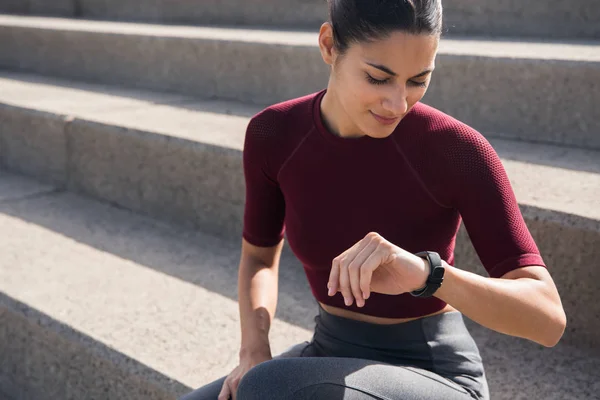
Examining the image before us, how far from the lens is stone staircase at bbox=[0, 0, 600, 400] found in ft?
6.91

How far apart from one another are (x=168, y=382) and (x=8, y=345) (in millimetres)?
791

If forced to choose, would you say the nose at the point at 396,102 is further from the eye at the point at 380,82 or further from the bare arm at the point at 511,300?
the bare arm at the point at 511,300

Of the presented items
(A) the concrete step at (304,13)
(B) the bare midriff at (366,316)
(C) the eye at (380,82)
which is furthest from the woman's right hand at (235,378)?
(A) the concrete step at (304,13)

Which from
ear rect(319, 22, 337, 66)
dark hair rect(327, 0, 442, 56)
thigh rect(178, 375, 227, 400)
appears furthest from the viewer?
thigh rect(178, 375, 227, 400)

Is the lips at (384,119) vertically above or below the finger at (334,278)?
above

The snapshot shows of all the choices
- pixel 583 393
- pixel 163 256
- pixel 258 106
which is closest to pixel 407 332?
pixel 583 393

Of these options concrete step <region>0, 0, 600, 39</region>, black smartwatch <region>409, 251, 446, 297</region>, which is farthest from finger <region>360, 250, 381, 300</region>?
Result: concrete step <region>0, 0, 600, 39</region>

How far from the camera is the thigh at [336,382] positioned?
53.5 inches

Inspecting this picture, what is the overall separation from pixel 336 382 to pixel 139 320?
3.50 feet

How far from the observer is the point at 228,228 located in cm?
295

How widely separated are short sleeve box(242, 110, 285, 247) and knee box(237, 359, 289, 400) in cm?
50

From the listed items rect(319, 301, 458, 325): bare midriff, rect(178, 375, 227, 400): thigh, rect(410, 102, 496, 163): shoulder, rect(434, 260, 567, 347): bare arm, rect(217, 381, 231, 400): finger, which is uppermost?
rect(410, 102, 496, 163): shoulder

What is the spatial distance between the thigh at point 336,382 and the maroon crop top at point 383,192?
0.75 ft

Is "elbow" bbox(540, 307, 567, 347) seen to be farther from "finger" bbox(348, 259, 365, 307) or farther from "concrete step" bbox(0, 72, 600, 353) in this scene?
"concrete step" bbox(0, 72, 600, 353)
